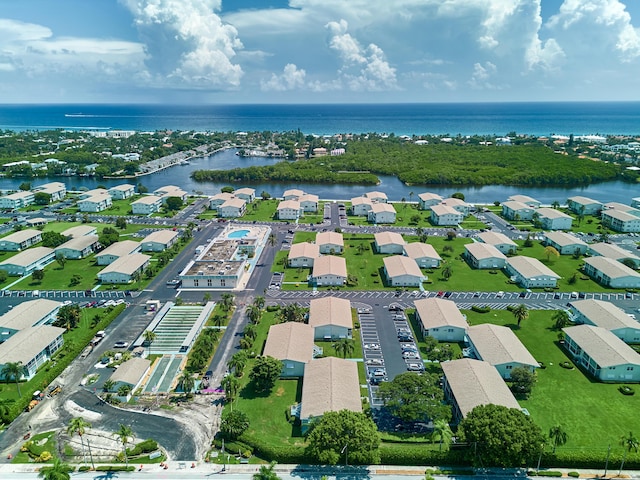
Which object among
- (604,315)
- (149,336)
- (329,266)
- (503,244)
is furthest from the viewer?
(503,244)

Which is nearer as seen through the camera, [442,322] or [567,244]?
[442,322]

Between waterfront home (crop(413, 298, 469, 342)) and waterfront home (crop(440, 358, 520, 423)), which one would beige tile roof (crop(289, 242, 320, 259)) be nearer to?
waterfront home (crop(413, 298, 469, 342))

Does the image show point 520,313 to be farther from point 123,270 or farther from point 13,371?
point 123,270

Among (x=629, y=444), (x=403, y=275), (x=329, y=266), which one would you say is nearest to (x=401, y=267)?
(x=403, y=275)

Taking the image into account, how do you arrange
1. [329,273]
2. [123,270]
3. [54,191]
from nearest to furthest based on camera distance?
[329,273]
[123,270]
[54,191]

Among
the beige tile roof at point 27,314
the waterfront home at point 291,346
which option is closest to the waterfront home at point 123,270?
the beige tile roof at point 27,314

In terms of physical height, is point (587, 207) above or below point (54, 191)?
above

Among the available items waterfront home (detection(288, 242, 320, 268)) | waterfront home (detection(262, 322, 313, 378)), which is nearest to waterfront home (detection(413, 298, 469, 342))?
waterfront home (detection(262, 322, 313, 378))
